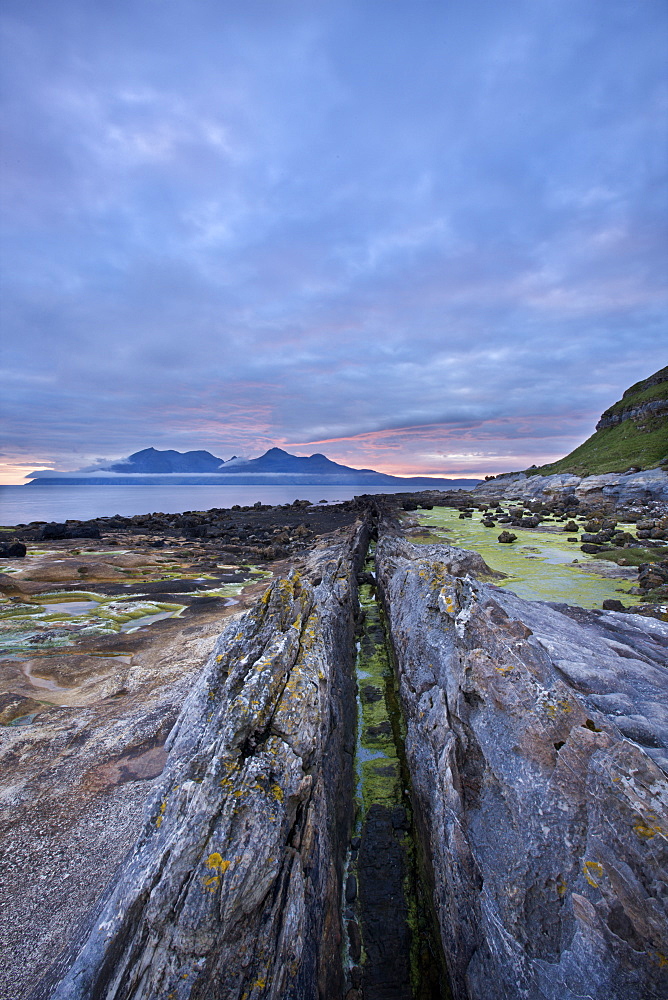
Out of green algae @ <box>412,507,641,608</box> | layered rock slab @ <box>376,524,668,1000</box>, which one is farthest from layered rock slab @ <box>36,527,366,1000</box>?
green algae @ <box>412,507,641,608</box>

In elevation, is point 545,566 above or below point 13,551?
below

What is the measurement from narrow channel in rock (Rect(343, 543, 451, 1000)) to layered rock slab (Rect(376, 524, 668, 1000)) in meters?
0.49

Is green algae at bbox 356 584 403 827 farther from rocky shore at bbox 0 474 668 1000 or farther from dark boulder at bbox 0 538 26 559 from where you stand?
dark boulder at bbox 0 538 26 559

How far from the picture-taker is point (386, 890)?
19.3 ft

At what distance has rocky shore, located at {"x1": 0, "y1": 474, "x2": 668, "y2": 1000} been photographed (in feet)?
12.4

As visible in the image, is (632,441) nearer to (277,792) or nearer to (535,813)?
→ (535,813)

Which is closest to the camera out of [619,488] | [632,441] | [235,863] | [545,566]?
[235,863]

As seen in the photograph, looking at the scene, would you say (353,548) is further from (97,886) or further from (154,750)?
(97,886)

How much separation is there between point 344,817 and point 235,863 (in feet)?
11.2

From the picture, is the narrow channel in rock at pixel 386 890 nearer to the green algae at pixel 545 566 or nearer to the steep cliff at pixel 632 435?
Answer: the green algae at pixel 545 566

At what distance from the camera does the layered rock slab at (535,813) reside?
140 inches

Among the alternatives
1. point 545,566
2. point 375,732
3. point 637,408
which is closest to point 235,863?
point 375,732

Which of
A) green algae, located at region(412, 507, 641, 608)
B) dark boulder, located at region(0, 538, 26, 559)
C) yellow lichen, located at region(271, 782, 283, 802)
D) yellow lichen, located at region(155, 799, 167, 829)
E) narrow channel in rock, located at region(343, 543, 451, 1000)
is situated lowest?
narrow channel in rock, located at region(343, 543, 451, 1000)

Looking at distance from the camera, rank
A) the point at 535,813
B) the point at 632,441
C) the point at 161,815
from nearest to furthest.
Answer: the point at 535,813
the point at 161,815
the point at 632,441
